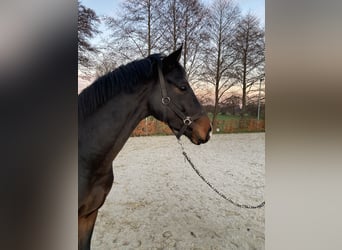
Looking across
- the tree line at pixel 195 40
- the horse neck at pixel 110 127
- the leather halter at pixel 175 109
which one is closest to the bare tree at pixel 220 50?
the tree line at pixel 195 40

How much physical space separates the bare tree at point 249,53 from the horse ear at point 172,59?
0.29 metres

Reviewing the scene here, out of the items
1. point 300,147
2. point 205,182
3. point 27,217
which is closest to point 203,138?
point 205,182

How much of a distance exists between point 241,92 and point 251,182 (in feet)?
1.51

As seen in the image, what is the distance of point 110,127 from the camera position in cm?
120

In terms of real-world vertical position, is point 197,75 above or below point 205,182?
above

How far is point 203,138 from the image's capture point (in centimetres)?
124

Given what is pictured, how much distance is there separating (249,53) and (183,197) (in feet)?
2.61

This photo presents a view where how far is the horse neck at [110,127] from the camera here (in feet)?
3.91

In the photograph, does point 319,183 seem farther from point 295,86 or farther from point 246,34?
point 246,34

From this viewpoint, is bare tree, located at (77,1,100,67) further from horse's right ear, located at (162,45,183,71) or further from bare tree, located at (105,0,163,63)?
horse's right ear, located at (162,45,183,71)

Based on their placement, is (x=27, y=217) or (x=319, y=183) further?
(x=319, y=183)

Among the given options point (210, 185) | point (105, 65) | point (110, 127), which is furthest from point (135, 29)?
point (210, 185)

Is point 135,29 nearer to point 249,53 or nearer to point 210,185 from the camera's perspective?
point 249,53

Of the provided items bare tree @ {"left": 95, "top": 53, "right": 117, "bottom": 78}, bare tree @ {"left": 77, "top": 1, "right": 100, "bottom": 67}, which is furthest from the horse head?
bare tree @ {"left": 77, "top": 1, "right": 100, "bottom": 67}
